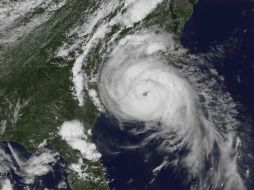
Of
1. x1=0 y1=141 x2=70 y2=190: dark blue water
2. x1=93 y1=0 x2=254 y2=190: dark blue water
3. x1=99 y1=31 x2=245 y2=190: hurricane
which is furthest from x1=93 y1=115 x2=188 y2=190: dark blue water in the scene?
x1=0 y1=141 x2=70 y2=190: dark blue water

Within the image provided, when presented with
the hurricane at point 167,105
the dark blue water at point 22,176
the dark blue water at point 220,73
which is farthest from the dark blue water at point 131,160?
the dark blue water at point 22,176

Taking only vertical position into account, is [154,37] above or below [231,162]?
above

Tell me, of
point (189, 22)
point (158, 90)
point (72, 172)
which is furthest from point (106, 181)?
point (189, 22)

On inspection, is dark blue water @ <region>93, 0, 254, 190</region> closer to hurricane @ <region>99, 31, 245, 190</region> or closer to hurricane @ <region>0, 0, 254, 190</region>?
hurricane @ <region>0, 0, 254, 190</region>

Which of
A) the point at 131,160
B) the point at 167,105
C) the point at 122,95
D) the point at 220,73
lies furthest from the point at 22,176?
the point at 220,73

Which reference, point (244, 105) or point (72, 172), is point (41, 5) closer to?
point (72, 172)

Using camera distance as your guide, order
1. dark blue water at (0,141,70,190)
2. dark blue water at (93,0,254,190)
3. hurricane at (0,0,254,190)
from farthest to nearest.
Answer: dark blue water at (0,141,70,190)
hurricane at (0,0,254,190)
dark blue water at (93,0,254,190)

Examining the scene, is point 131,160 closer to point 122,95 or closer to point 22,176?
point 122,95
